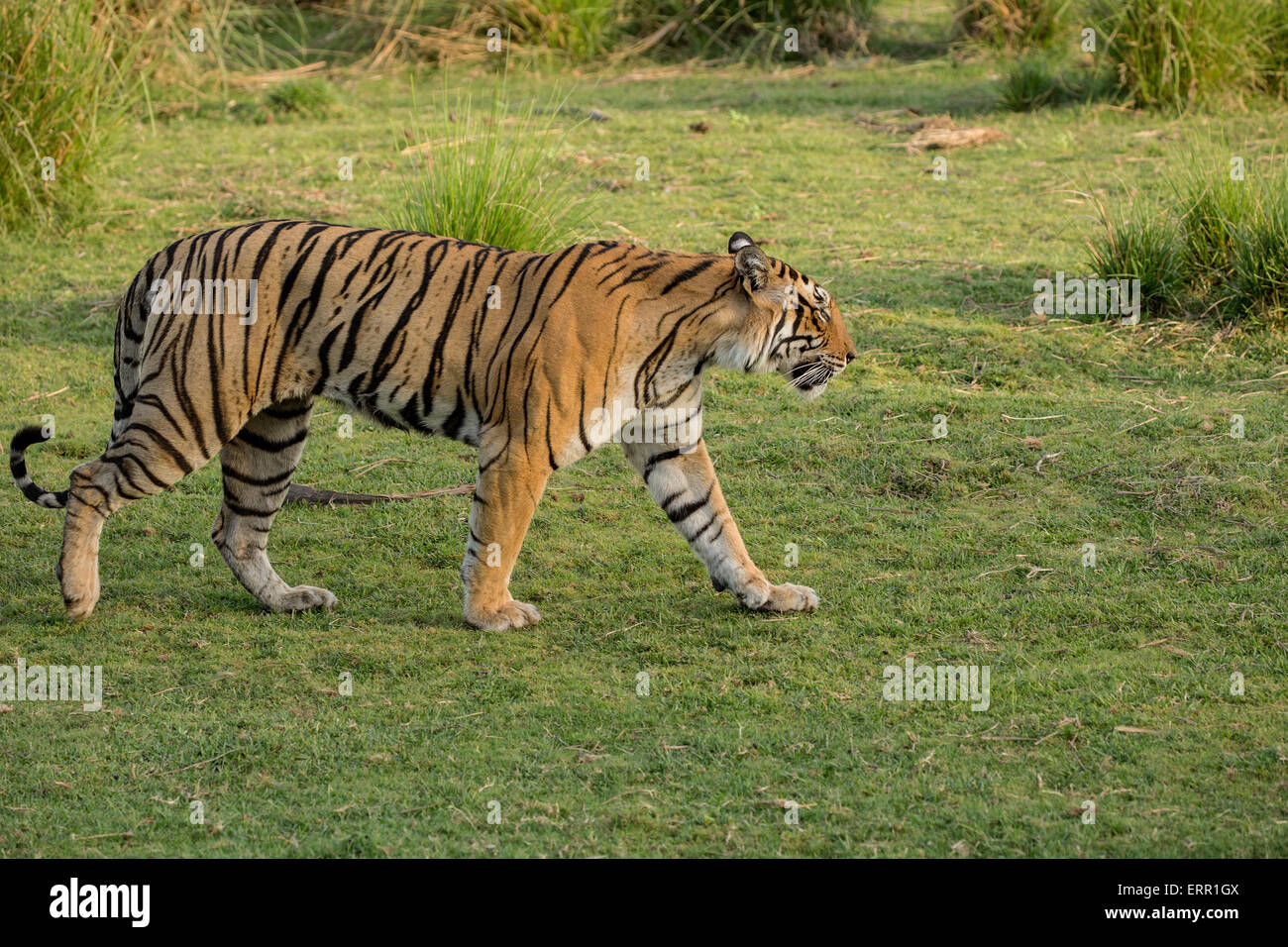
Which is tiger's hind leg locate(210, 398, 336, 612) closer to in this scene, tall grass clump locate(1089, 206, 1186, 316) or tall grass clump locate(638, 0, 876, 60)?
tall grass clump locate(1089, 206, 1186, 316)

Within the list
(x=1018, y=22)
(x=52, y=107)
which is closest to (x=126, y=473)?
(x=52, y=107)

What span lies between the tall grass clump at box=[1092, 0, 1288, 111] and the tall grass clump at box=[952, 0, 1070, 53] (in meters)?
1.43

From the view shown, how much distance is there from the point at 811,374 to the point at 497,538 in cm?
135

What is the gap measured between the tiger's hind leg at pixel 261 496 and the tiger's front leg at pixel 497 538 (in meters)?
0.68

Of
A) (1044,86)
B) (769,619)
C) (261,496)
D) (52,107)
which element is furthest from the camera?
(1044,86)

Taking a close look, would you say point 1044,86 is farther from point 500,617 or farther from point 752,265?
point 500,617

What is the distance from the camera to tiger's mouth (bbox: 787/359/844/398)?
5.54 m

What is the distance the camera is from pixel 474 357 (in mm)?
5352

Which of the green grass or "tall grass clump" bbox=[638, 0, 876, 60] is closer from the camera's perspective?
the green grass

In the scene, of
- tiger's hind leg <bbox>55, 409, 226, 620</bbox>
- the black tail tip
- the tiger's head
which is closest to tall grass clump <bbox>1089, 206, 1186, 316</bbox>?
the tiger's head

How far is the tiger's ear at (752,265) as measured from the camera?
5.30 meters

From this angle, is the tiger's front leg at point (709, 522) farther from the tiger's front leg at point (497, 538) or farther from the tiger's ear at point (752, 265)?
the tiger's ear at point (752, 265)

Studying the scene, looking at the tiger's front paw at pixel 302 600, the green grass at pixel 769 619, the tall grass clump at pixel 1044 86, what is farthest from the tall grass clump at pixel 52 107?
the tall grass clump at pixel 1044 86
